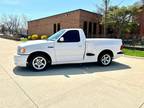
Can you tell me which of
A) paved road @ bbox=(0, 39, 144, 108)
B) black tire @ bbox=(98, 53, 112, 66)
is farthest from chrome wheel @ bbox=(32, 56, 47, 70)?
black tire @ bbox=(98, 53, 112, 66)

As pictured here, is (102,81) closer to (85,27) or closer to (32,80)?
(32,80)

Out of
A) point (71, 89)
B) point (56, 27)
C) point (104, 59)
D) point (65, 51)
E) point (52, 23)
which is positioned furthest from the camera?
point (52, 23)

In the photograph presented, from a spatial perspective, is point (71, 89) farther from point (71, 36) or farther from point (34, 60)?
point (71, 36)

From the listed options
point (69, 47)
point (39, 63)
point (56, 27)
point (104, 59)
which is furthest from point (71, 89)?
point (56, 27)

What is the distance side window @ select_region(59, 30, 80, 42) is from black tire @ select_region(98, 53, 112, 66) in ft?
4.78

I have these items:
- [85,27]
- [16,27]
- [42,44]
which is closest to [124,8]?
[85,27]

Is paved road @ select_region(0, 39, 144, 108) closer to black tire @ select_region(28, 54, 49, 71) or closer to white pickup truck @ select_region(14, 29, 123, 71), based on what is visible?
black tire @ select_region(28, 54, 49, 71)

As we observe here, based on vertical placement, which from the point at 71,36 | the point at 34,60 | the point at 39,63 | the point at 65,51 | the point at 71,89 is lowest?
the point at 71,89

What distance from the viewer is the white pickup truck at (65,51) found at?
7801 mm

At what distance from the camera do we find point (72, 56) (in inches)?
333

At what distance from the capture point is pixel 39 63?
26.0 feet

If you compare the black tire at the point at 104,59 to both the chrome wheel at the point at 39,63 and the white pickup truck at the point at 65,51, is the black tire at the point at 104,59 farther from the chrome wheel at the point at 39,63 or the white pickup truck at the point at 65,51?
the chrome wheel at the point at 39,63

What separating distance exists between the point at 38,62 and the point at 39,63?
57 mm

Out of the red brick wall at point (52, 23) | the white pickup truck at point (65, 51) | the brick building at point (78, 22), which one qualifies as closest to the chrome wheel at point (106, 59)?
the white pickup truck at point (65, 51)
